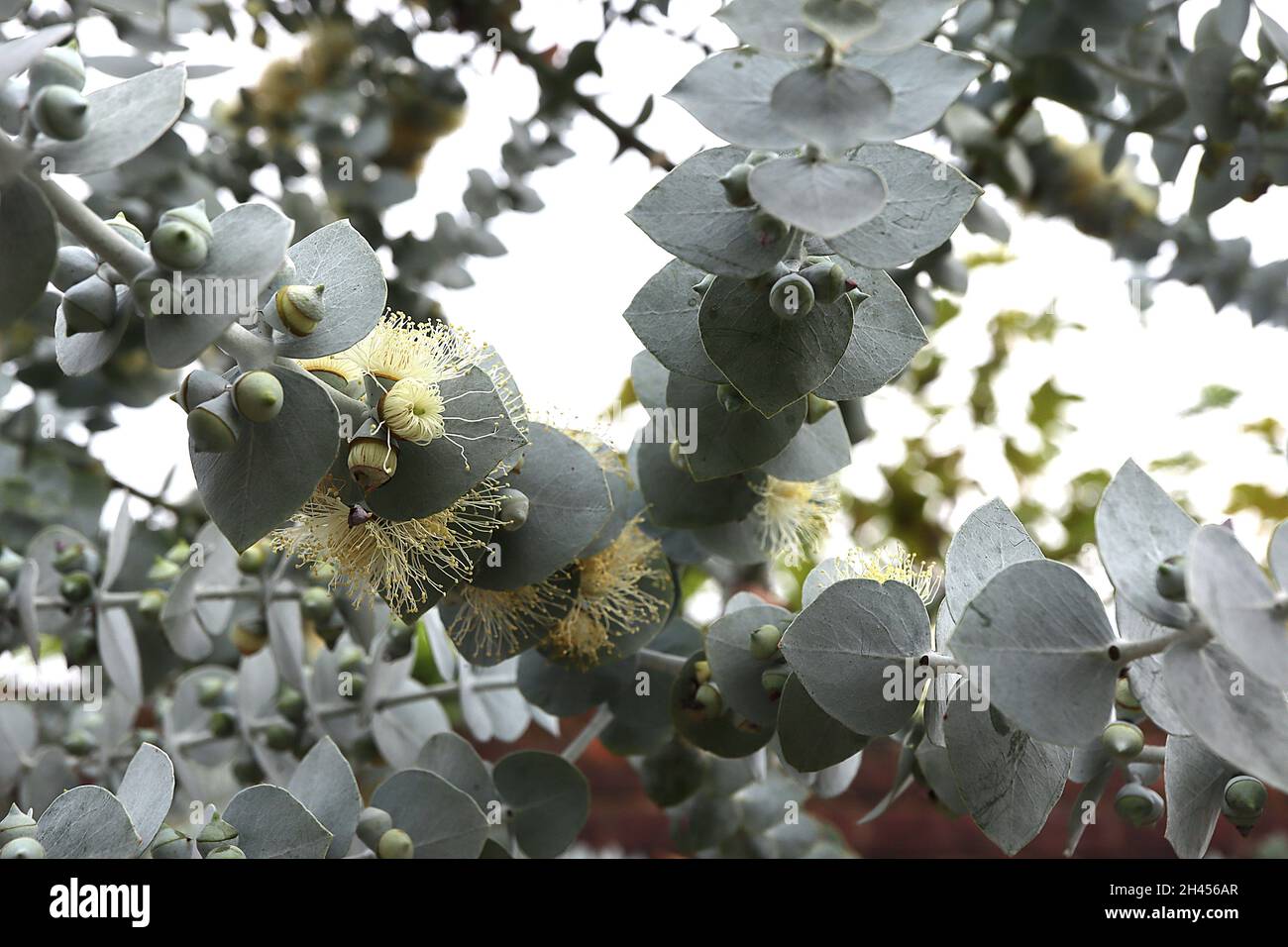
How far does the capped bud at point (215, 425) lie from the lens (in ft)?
1.86

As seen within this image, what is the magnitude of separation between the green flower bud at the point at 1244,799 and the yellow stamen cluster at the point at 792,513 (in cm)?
39

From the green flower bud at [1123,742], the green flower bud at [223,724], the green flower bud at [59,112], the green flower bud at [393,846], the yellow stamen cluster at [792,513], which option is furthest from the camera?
the green flower bud at [223,724]

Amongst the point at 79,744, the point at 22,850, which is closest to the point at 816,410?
the point at 22,850

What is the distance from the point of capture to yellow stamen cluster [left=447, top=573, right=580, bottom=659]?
79 cm

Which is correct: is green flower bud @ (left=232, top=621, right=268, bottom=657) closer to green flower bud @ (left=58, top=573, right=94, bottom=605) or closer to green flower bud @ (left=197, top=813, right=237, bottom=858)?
green flower bud @ (left=58, top=573, right=94, bottom=605)

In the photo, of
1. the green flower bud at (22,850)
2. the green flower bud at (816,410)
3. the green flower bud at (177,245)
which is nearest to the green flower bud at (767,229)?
the green flower bud at (816,410)

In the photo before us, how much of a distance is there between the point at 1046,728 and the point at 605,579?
379 millimetres

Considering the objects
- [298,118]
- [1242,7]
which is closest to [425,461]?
[1242,7]

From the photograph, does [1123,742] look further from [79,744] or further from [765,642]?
[79,744]

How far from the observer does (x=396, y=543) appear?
71cm

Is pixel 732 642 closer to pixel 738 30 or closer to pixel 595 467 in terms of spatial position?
pixel 595 467

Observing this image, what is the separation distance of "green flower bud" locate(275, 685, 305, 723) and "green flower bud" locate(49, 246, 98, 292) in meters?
0.51

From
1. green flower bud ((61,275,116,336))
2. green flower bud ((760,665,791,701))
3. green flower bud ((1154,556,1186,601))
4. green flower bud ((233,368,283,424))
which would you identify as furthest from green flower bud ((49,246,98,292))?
green flower bud ((1154,556,1186,601))

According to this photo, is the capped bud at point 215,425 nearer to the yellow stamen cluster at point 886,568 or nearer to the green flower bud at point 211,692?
the yellow stamen cluster at point 886,568
